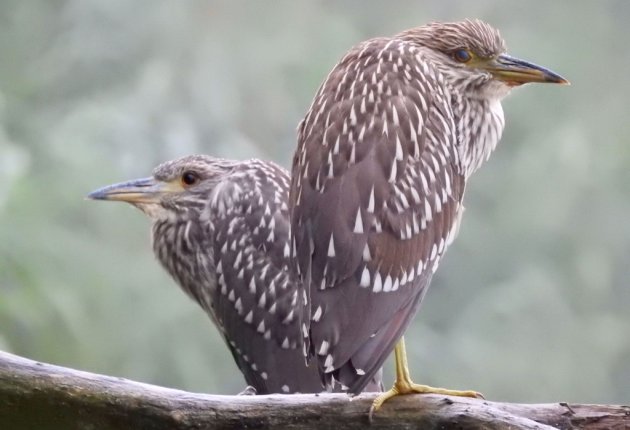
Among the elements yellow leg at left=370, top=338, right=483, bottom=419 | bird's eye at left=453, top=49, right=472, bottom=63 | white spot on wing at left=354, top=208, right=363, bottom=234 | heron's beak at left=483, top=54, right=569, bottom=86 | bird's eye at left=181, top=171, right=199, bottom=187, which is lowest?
yellow leg at left=370, top=338, right=483, bottom=419

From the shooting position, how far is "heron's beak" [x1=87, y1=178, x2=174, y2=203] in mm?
4551

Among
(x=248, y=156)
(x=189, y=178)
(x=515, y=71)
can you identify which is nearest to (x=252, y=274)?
(x=189, y=178)

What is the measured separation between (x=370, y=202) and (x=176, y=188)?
1670mm

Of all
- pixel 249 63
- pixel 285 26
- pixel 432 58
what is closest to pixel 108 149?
pixel 249 63

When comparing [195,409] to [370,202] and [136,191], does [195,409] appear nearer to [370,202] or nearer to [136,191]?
[370,202]

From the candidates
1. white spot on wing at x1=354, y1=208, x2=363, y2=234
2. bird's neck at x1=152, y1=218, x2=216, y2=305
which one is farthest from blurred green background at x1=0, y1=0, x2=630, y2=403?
white spot on wing at x1=354, y1=208, x2=363, y2=234

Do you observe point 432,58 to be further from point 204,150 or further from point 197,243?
point 204,150

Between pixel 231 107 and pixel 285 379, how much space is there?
3.90m

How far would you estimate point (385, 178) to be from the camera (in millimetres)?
3238

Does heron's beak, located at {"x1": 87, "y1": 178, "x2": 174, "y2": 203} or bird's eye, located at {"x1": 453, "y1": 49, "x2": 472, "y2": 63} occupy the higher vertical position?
bird's eye, located at {"x1": 453, "y1": 49, "x2": 472, "y2": 63}

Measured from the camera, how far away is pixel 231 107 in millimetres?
7891

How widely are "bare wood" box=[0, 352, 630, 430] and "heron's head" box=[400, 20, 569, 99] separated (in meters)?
1.06

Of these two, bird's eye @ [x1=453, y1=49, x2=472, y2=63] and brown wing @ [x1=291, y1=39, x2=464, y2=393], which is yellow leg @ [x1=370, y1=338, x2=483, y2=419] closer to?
brown wing @ [x1=291, y1=39, x2=464, y2=393]

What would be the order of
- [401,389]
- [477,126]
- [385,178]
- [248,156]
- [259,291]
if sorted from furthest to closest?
[248,156] < [259,291] < [477,126] < [385,178] < [401,389]
